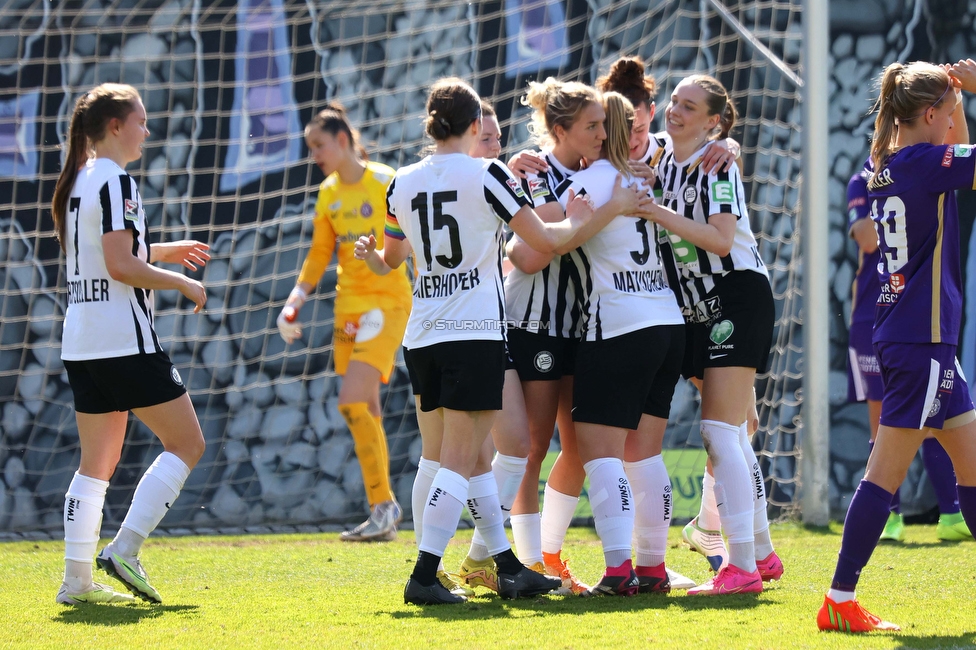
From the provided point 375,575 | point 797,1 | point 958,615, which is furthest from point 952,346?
point 797,1

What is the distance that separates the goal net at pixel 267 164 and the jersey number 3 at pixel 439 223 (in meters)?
3.74

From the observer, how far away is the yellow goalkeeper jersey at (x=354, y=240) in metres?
6.11

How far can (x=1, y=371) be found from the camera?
7.25 meters

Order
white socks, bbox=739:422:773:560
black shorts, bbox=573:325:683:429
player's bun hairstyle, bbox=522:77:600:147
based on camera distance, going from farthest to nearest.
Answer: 1. white socks, bbox=739:422:773:560
2. player's bun hairstyle, bbox=522:77:600:147
3. black shorts, bbox=573:325:683:429

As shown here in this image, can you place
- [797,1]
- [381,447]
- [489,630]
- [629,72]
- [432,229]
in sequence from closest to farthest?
[489,630] < [432,229] < [629,72] < [381,447] < [797,1]

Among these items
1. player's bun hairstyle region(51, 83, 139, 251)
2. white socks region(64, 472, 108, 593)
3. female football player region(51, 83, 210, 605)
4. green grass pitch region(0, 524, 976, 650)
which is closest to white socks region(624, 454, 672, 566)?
green grass pitch region(0, 524, 976, 650)

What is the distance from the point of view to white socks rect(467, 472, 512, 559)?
148 inches

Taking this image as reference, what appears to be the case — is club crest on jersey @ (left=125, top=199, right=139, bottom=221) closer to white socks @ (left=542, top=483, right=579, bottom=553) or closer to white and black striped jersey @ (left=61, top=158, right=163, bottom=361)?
white and black striped jersey @ (left=61, top=158, right=163, bottom=361)

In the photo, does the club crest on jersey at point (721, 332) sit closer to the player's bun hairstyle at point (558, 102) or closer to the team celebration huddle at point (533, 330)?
the team celebration huddle at point (533, 330)

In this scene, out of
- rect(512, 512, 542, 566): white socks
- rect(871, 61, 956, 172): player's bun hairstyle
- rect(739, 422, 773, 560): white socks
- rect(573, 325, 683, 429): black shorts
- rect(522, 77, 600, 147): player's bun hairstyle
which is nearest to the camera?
rect(871, 61, 956, 172): player's bun hairstyle

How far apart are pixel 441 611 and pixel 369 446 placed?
8.43ft

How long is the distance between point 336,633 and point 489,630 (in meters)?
0.47

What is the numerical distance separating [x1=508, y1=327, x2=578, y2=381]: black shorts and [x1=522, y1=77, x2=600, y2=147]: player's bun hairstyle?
707mm

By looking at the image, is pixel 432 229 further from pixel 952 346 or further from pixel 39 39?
pixel 39 39
